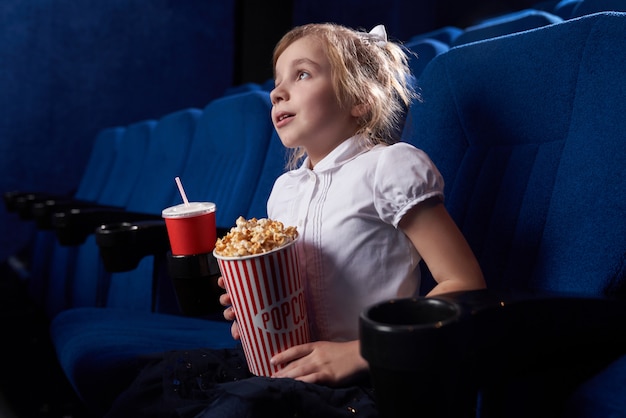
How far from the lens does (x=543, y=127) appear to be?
0.56 m

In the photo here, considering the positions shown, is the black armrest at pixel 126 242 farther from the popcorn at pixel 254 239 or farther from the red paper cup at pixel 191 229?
the popcorn at pixel 254 239

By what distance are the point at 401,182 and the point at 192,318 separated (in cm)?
55

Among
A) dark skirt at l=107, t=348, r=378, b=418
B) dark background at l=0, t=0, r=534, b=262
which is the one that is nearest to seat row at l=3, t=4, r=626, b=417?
dark skirt at l=107, t=348, r=378, b=418

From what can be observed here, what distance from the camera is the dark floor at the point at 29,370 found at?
1.19m

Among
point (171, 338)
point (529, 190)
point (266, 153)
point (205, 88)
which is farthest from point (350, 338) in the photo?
point (205, 88)

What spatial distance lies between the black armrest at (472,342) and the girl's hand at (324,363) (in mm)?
125

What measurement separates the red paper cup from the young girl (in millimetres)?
61

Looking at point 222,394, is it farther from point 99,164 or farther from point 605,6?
point 99,164

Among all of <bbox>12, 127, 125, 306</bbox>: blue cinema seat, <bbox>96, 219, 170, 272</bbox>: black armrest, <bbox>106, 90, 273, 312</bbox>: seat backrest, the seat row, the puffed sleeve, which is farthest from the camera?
<bbox>12, 127, 125, 306</bbox>: blue cinema seat

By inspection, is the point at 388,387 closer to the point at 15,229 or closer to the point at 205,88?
the point at 15,229

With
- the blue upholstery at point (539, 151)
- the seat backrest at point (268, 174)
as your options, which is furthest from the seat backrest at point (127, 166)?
the blue upholstery at point (539, 151)

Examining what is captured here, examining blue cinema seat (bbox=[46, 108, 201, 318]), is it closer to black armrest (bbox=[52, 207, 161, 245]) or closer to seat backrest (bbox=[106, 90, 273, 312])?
seat backrest (bbox=[106, 90, 273, 312])

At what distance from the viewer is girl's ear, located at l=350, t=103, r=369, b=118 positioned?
61 centimetres

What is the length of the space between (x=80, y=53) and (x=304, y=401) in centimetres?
263
